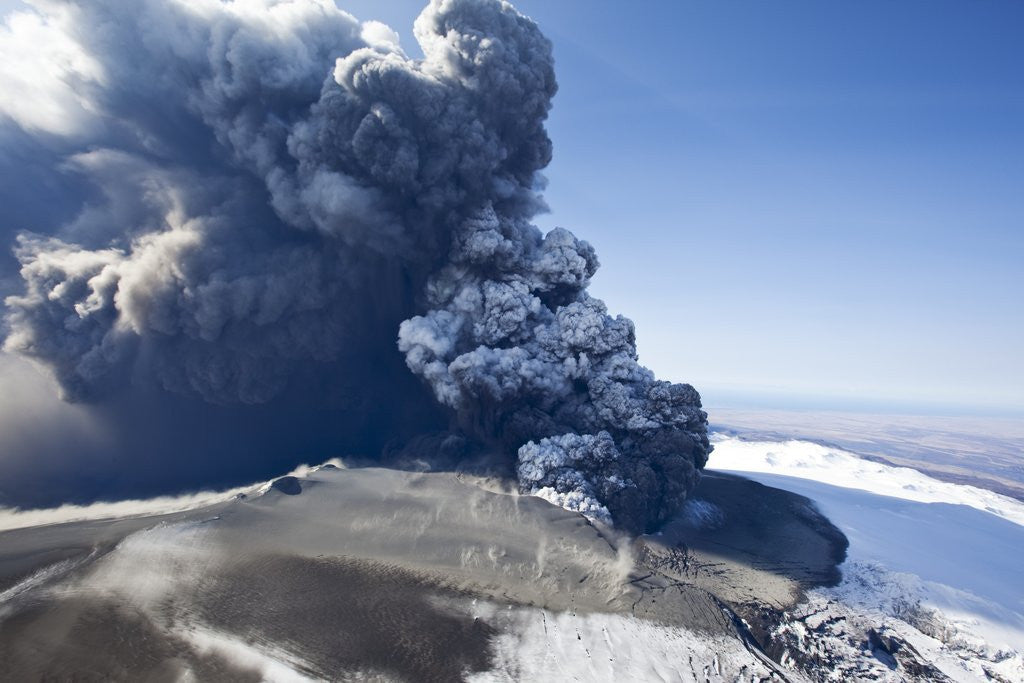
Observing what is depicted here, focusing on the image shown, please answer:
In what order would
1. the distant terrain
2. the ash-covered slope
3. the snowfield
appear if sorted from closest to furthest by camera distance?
the ash-covered slope, the snowfield, the distant terrain

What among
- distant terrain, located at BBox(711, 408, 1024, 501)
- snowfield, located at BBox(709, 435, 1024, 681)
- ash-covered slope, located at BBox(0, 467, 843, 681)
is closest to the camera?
ash-covered slope, located at BBox(0, 467, 843, 681)

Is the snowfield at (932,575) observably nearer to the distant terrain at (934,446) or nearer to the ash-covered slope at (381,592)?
the ash-covered slope at (381,592)

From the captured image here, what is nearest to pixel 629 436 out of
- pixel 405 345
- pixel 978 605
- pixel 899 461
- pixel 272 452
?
pixel 405 345

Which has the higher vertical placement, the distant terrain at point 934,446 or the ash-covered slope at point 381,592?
the ash-covered slope at point 381,592

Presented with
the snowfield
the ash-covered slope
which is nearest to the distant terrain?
the snowfield

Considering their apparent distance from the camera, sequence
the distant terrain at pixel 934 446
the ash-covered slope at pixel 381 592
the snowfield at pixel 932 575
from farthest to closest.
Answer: the distant terrain at pixel 934 446
the snowfield at pixel 932 575
the ash-covered slope at pixel 381 592

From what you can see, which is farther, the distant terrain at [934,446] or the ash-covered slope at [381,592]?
the distant terrain at [934,446]

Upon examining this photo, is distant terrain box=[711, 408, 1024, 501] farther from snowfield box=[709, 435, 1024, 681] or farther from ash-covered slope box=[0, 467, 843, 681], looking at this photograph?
ash-covered slope box=[0, 467, 843, 681]

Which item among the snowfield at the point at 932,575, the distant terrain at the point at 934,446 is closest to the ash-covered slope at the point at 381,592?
the snowfield at the point at 932,575

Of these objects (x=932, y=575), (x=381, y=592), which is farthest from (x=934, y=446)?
(x=381, y=592)
